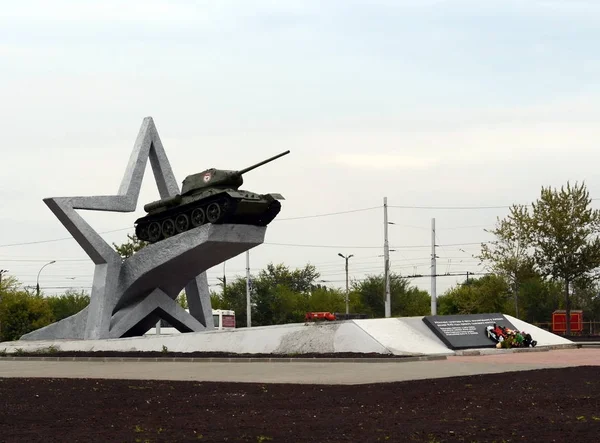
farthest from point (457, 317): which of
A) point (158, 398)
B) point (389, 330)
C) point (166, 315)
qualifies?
point (158, 398)

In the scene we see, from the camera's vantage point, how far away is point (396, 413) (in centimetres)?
1161

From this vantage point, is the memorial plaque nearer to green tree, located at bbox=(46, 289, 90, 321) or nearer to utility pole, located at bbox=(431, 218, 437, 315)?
utility pole, located at bbox=(431, 218, 437, 315)

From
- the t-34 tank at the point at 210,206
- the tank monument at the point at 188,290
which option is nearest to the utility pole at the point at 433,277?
the tank monument at the point at 188,290

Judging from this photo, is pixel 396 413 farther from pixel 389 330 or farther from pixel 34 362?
pixel 34 362

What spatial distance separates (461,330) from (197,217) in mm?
8486

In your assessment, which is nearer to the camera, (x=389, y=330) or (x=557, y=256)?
(x=389, y=330)

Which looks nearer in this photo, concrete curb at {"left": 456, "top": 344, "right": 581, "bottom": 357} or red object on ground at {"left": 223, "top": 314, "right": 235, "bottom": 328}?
concrete curb at {"left": 456, "top": 344, "right": 581, "bottom": 357}

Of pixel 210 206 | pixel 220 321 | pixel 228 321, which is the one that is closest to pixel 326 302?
pixel 228 321

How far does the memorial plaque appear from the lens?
2564 cm

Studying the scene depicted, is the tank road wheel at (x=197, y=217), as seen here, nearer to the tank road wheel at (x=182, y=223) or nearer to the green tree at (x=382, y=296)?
the tank road wheel at (x=182, y=223)

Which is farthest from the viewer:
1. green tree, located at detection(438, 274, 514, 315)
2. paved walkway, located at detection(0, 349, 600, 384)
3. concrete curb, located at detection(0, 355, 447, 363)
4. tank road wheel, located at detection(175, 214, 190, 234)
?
green tree, located at detection(438, 274, 514, 315)

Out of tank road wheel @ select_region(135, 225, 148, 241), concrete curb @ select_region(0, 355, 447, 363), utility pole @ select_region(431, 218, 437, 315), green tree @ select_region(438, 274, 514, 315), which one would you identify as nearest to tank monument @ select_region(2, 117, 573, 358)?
tank road wheel @ select_region(135, 225, 148, 241)

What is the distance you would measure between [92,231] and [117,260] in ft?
3.88

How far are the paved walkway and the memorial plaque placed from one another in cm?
193
